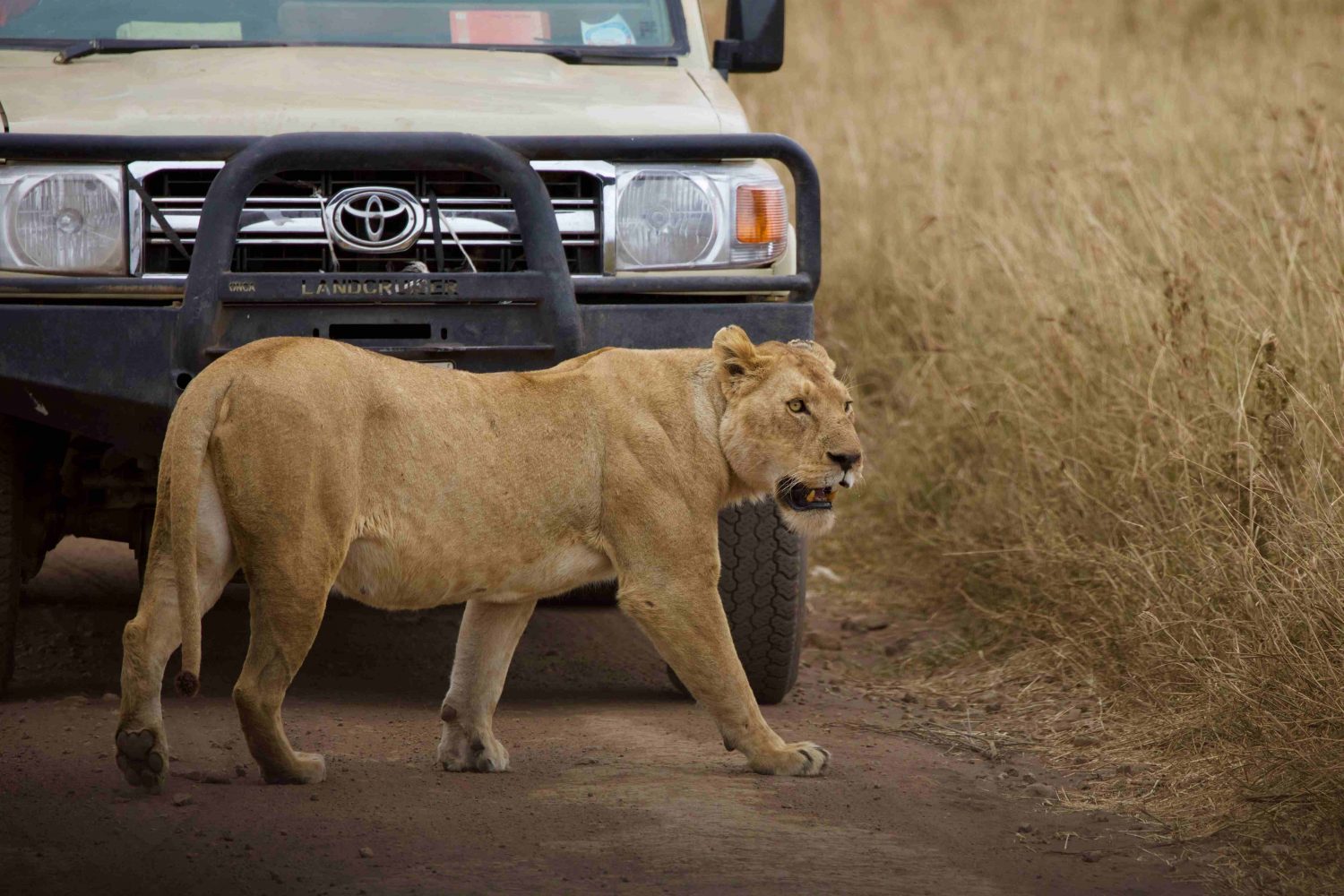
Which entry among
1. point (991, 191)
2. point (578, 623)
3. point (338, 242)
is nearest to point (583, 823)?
point (338, 242)

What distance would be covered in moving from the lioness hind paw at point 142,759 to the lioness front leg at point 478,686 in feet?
2.17

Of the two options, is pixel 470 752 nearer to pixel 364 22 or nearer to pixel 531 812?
pixel 531 812

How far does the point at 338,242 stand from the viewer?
4234 millimetres

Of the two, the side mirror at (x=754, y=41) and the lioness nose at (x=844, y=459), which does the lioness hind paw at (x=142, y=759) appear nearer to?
the lioness nose at (x=844, y=459)

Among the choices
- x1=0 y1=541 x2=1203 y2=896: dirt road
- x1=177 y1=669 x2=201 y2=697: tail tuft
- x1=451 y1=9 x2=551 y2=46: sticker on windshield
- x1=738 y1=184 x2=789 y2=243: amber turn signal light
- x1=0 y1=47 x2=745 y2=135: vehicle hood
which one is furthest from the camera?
x1=451 y1=9 x2=551 y2=46: sticker on windshield

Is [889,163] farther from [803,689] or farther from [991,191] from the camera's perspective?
[803,689]

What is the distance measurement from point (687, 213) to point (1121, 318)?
6.82ft

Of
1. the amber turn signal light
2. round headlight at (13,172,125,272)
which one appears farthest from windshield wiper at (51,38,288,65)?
the amber turn signal light

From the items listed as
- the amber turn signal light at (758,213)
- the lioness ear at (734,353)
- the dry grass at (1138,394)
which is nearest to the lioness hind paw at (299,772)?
the lioness ear at (734,353)

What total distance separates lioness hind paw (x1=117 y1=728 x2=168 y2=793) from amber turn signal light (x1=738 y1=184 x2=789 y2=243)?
76.8 inches

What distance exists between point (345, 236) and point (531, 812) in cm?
153

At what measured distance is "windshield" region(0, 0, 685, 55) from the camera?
506cm

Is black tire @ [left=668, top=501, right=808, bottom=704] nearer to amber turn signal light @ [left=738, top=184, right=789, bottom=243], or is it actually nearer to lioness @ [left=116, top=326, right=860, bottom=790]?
lioness @ [left=116, top=326, right=860, bottom=790]

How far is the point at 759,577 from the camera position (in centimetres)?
462
